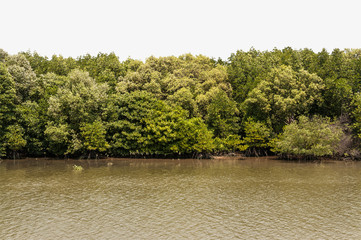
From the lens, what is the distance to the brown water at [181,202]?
32844 millimetres

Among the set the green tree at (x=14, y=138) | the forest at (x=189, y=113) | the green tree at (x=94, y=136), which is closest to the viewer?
the forest at (x=189, y=113)

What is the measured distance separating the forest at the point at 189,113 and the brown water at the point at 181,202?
967 cm

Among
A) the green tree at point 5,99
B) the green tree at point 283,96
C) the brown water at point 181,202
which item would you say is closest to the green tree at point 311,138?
the green tree at point 283,96

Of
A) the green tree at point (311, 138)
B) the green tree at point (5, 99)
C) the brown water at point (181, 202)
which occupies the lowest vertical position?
the brown water at point (181, 202)

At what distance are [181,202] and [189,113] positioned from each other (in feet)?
151

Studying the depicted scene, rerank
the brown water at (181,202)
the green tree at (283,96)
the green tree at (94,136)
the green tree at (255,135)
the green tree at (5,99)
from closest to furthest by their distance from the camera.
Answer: the brown water at (181,202) → the green tree at (94,136) → the green tree at (5,99) → the green tree at (283,96) → the green tree at (255,135)

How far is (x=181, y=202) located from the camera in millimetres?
43031

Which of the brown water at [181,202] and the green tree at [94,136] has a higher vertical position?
the green tree at [94,136]

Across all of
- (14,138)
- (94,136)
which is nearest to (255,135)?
(94,136)

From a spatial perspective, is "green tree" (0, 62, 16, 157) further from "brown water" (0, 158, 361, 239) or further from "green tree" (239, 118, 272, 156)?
"green tree" (239, 118, 272, 156)

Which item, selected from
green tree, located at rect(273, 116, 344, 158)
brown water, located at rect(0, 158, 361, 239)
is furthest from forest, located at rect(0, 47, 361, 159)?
brown water, located at rect(0, 158, 361, 239)

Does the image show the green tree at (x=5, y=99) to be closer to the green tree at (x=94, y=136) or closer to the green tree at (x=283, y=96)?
the green tree at (x=94, y=136)

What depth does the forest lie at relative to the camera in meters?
77.1

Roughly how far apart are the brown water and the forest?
31.7 feet
